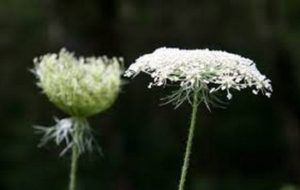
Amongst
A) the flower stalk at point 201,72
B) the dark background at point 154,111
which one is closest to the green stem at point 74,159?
the flower stalk at point 201,72

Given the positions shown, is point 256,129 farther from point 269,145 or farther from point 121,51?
point 121,51

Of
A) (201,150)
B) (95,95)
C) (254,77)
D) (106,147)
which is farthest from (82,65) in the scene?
(201,150)

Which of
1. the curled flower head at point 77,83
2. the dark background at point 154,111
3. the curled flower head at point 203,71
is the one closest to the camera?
the curled flower head at point 203,71

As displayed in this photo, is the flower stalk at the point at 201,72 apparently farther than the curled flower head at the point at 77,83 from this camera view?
No

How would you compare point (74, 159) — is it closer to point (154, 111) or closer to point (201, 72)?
point (201, 72)

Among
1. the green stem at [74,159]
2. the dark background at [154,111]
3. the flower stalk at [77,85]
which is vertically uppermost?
the dark background at [154,111]

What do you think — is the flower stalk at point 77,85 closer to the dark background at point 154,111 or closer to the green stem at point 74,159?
the green stem at point 74,159

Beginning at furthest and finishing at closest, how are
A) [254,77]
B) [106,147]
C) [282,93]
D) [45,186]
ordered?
[45,186] < [106,147] < [282,93] < [254,77]
